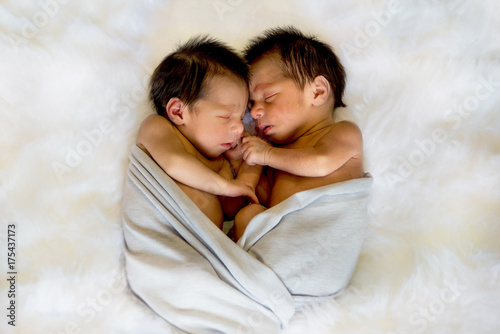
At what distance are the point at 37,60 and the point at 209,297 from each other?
3.36 ft

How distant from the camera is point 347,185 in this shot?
1.59 metres

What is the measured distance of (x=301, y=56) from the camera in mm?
1771

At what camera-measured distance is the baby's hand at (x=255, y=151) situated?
171 centimetres

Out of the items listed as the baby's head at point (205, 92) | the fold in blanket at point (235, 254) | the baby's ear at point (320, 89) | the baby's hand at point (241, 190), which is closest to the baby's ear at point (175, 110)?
the baby's head at point (205, 92)

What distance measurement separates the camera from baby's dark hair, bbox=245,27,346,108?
1.76 metres

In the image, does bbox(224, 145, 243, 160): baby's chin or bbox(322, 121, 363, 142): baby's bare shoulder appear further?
bbox(224, 145, 243, 160): baby's chin

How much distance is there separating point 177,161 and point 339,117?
2.08 ft

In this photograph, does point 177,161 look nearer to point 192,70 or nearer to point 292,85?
point 192,70

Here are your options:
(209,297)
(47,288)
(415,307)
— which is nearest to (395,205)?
(415,307)

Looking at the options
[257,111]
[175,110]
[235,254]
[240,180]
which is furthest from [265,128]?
[235,254]

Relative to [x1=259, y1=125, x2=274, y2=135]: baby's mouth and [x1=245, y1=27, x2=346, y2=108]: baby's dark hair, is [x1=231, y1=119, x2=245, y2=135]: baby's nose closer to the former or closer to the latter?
[x1=259, y1=125, x2=274, y2=135]: baby's mouth

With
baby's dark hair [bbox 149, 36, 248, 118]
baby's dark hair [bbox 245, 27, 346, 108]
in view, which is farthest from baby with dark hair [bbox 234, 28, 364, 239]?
baby's dark hair [bbox 149, 36, 248, 118]

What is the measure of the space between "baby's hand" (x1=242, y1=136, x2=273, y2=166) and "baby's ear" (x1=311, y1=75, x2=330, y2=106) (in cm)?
23

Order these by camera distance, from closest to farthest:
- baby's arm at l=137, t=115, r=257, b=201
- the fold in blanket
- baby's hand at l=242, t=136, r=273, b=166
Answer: the fold in blanket, baby's arm at l=137, t=115, r=257, b=201, baby's hand at l=242, t=136, r=273, b=166
